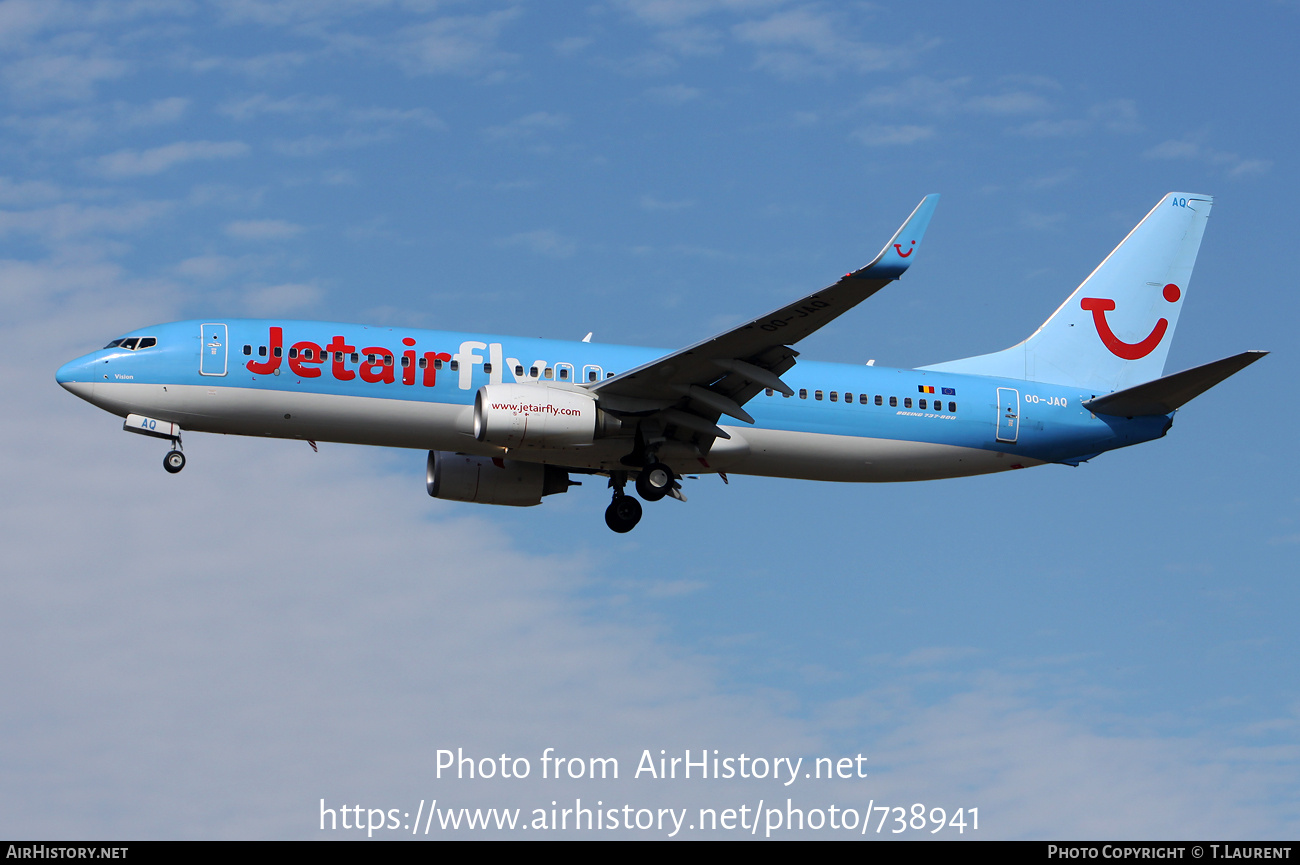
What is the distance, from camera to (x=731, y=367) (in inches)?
1303

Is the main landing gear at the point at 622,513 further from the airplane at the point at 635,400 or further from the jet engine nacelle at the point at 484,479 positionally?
the jet engine nacelle at the point at 484,479

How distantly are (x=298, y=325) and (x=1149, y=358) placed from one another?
23947 mm

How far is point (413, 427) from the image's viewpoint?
33.8 meters

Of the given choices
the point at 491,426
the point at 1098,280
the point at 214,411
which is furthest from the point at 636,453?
the point at 1098,280

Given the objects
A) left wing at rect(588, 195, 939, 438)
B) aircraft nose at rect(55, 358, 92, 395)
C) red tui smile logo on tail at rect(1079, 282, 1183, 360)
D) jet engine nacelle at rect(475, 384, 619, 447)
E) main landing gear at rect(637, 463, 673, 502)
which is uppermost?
red tui smile logo on tail at rect(1079, 282, 1183, 360)

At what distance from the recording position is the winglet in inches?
1106

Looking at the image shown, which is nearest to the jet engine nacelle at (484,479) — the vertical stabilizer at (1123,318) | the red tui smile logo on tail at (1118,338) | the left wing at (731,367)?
the left wing at (731,367)

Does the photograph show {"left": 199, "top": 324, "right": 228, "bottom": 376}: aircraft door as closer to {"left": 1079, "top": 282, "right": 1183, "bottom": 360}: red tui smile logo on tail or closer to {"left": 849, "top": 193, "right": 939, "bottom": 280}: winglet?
{"left": 849, "top": 193, "right": 939, "bottom": 280}: winglet

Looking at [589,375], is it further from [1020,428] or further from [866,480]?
[1020,428]

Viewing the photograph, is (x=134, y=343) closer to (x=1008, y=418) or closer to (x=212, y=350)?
(x=212, y=350)

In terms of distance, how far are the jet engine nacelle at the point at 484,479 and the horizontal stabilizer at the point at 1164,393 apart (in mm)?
14940

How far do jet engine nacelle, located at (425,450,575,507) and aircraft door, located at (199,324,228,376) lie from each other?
21.8ft

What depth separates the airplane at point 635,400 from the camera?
33250 mm

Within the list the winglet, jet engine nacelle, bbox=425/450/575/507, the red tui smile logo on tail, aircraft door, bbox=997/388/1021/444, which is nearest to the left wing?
the winglet
